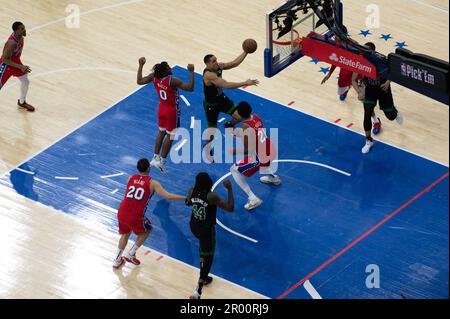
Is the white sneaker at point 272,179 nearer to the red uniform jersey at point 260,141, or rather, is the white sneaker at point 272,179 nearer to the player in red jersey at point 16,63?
the red uniform jersey at point 260,141

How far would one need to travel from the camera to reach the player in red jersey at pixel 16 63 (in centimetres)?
1731

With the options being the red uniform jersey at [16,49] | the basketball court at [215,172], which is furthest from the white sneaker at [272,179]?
the red uniform jersey at [16,49]

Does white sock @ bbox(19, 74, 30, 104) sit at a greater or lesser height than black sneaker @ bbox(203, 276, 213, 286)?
greater

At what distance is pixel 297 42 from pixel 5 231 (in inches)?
210

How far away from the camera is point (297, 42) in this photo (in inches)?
650

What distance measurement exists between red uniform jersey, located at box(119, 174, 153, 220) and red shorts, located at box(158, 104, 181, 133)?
2.29 meters

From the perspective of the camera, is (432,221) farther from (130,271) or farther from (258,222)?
(130,271)

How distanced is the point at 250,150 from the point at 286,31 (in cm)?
208

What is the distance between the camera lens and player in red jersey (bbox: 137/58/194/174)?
16011mm

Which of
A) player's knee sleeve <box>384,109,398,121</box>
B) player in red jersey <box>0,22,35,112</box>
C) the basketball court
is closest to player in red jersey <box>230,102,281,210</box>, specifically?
the basketball court

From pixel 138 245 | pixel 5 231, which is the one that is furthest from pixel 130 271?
pixel 5 231

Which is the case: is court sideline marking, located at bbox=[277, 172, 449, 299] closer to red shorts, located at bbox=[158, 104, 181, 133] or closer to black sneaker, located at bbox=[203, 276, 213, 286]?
black sneaker, located at bbox=[203, 276, 213, 286]

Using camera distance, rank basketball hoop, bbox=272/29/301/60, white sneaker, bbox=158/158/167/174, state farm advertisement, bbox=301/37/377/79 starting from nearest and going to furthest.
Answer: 1. state farm advertisement, bbox=301/37/377/79
2. basketball hoop, bbox=272/29/301/60
3. white sneaker, bbox=158/158/167/174

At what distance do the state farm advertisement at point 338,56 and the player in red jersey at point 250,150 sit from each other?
1484 millimetres
